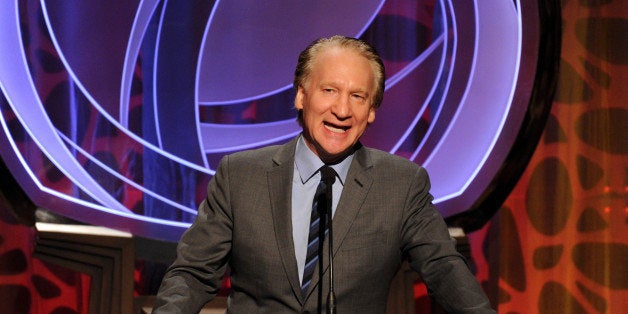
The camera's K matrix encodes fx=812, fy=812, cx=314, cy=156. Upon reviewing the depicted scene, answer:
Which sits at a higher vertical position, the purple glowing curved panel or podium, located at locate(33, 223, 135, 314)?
the purple glowing curved panel

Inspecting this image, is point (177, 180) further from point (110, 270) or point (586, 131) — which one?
point (586, 131)

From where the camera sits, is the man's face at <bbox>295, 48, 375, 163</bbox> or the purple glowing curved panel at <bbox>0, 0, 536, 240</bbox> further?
the purple glowing curved panel at <bbox>0, 0, 536, 240</bbox>

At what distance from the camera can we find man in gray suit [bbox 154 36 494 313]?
1.85 metres

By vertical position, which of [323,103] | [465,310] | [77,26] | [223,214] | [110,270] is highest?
[77,26]

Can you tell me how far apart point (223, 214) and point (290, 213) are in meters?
0.16

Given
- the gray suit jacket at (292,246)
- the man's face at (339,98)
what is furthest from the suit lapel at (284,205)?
the man's face at (339,98)

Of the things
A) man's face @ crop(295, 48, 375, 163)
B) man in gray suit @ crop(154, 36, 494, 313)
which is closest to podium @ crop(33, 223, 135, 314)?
man in gray suit @ crop(154, 36, 494, 313)

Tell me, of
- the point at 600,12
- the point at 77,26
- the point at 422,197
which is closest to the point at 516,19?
the point at 600,12

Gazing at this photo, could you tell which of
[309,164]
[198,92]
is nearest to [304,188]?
[309,164]

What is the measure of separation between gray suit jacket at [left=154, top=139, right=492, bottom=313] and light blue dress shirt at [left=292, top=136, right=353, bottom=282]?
1.0 inches

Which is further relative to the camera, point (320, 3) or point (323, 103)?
point (320, 3)

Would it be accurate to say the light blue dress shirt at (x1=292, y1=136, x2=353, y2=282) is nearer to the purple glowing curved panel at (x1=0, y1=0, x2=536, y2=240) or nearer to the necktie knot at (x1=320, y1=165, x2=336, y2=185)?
the necktie knot at (x1=320, y1=165, x2=336, y2=185)

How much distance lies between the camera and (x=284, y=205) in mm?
1916

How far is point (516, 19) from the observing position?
3.19 meters
